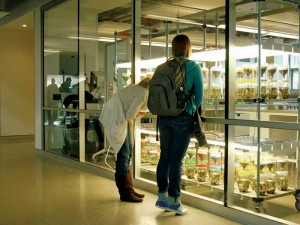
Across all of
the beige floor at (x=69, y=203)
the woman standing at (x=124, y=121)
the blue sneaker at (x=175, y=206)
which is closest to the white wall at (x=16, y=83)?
the beige floor at (x=69, y=203)

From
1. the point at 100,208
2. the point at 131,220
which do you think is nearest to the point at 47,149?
the point at 100,208

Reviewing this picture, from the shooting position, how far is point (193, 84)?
138 inches

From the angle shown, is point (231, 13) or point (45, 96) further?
point (45, 96)

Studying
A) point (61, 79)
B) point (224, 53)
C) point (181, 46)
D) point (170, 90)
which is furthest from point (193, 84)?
point (61, 79)

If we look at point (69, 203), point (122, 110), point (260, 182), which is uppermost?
point (122, 110)

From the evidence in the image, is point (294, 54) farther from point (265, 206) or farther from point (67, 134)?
point (67, 134)

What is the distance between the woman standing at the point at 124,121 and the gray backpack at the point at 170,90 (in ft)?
1.33

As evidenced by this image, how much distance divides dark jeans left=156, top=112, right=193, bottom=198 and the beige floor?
0.27m

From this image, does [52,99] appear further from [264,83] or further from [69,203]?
[264,83]

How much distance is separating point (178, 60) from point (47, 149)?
14.1 feet

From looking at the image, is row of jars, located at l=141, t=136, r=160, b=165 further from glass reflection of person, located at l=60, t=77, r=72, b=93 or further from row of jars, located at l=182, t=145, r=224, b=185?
glass reflection of person, located at l=60, t=77, r=72, b=93

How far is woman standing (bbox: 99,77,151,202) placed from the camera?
155 inches

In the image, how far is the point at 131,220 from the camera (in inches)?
137

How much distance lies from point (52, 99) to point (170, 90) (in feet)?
13.2
